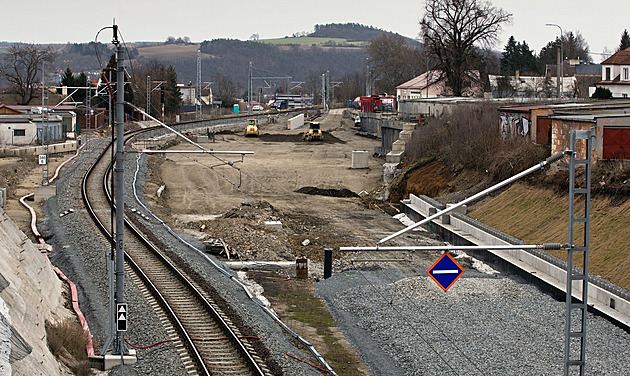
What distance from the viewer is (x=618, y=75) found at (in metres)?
72.4

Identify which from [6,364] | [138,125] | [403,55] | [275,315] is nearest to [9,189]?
[275,315]

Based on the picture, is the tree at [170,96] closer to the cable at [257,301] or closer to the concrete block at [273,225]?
the concrete block at [273,225]

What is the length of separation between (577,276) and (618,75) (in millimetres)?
66683

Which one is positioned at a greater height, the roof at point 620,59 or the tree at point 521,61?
the tree at point 521,61

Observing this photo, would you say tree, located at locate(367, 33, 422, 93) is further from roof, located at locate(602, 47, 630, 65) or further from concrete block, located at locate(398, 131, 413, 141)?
concrete block, located at locate(398, 131, 413, 141)

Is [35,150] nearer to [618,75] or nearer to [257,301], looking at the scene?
[257,301]

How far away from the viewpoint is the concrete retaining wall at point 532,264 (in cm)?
1947

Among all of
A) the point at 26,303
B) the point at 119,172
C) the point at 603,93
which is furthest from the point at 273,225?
the point at 603,93

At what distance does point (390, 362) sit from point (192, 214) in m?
24.6

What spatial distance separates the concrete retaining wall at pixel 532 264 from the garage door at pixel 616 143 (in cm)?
580

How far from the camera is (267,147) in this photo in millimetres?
76625

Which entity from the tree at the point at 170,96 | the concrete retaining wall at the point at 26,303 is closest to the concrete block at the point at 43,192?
the concrete retaining wall at the point at 26,303

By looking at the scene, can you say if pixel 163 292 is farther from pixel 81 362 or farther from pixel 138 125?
pixel 138 125

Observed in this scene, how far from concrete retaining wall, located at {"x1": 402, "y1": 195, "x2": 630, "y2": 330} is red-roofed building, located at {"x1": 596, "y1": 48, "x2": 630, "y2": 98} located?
1647 inches
